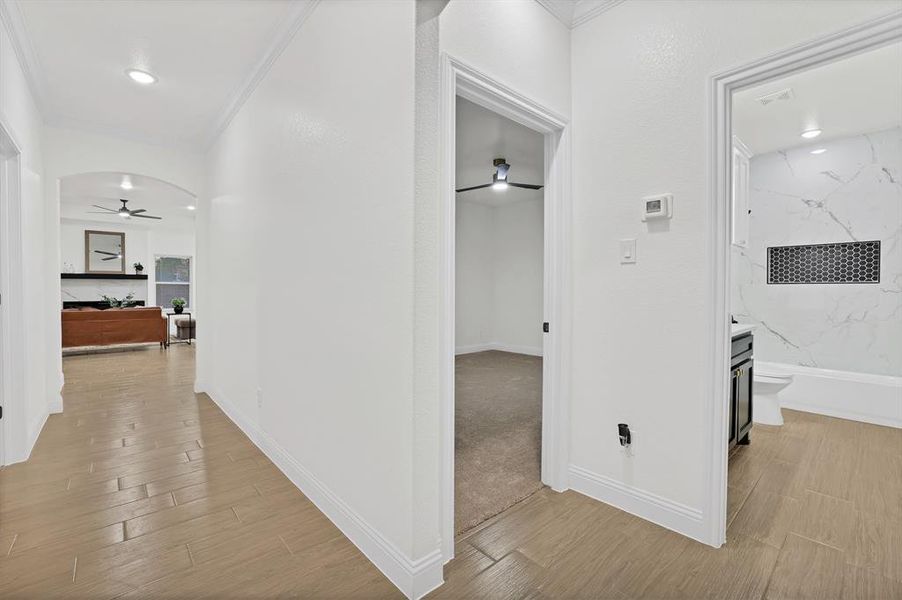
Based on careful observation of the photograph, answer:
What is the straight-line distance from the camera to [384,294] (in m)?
1.71

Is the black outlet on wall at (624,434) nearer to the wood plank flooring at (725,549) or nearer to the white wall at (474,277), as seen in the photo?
the wood plank flooring at (725,549)

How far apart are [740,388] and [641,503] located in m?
1.23

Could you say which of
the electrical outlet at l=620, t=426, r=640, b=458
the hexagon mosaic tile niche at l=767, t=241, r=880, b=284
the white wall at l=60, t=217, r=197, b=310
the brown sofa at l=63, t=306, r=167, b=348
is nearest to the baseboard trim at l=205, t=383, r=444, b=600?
the electrical outlet at l=620, t=426, r=640, b=458

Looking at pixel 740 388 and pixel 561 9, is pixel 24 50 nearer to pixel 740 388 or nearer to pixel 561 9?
pixel 561 9

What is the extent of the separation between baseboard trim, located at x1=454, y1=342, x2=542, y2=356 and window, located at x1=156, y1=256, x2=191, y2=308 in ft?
25.5

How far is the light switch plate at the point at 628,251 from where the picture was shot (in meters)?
2.15

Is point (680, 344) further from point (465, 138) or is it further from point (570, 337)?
point (465, 138)

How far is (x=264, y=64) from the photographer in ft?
9.34

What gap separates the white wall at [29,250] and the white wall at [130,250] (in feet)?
22.7

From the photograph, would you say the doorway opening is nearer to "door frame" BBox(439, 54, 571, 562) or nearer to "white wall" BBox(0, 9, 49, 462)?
"white wall" BBox(0, 9, 49, 462)

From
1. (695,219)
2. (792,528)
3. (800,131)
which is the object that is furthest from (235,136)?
(800,131)

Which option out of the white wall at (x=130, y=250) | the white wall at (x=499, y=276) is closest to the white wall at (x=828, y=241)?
the white wall at (x=499, y=276)

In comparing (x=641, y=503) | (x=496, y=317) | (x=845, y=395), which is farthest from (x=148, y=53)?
(x=496, y=317)

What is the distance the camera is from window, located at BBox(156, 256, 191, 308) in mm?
10391
